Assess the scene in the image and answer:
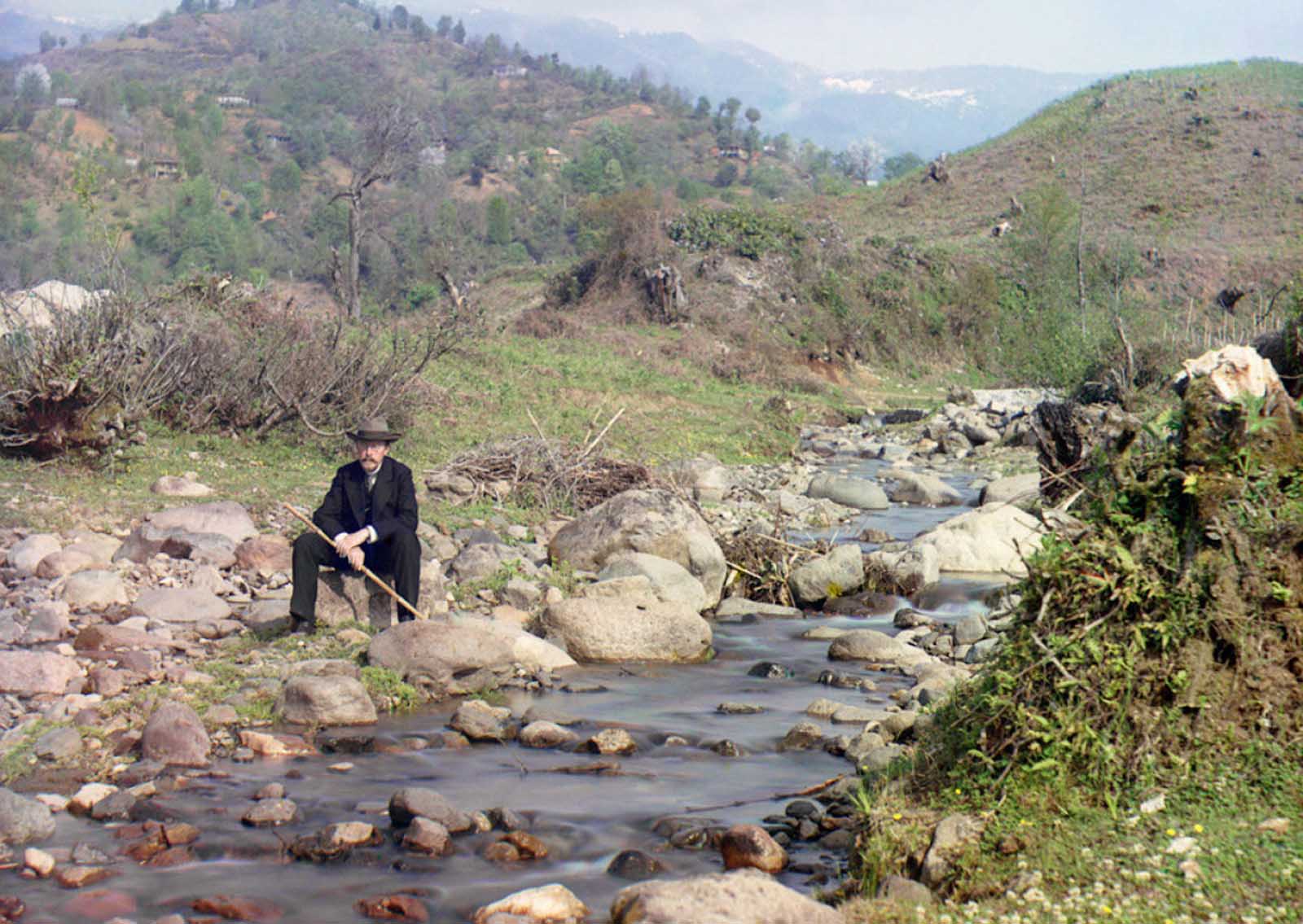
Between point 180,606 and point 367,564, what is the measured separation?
1.32m

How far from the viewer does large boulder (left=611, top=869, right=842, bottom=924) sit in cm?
381

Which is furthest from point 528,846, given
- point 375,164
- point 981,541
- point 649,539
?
point 375,164

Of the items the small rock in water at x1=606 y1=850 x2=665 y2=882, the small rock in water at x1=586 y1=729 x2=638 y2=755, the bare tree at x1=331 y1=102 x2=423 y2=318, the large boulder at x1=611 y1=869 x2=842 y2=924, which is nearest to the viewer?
the large boulder at x1=611 y1=869 x2=842 y2=924

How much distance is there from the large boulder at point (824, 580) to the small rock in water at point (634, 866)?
5.99 metres

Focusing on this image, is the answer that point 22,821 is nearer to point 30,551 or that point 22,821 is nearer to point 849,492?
point 30,551

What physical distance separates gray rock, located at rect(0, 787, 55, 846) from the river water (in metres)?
0.08

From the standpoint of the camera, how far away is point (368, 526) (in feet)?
26.4

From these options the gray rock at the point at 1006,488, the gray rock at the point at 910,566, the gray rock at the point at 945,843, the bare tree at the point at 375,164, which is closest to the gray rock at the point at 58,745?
the gray rock at the point at 945,843

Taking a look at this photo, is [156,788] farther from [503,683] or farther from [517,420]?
[517,420]

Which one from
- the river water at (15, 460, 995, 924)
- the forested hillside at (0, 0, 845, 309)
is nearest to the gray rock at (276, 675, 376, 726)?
the river water at (15, 460, 995, 924)

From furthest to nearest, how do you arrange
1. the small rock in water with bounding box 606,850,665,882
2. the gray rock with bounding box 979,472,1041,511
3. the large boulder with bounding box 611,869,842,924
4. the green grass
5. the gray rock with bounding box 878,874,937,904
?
the gray rock with bounding box 979,472,1041,511 < the small rock in water with bounding box 606,850,665,882 < the gray rock with bounding box 878,874,937,904 < the large boulder with bounding box 611,869,842,924 < the green grass

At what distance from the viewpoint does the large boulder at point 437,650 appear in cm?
738

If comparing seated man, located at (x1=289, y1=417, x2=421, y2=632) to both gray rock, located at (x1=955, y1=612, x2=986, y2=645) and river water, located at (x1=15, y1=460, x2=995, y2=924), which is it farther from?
gray rock, located at (x1=955, y1=612, x2=986, y2=645)

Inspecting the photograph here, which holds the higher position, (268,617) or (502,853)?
(502,853)
